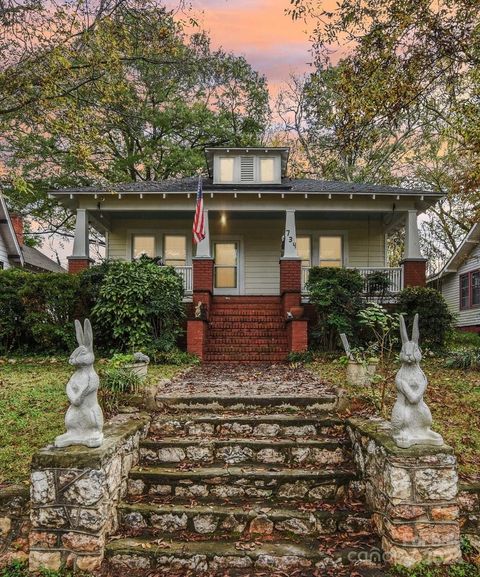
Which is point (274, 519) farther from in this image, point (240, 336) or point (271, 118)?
point (271, 118)

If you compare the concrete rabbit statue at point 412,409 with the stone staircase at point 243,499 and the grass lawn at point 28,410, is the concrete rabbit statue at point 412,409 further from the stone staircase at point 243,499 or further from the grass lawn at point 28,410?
the grass lawn at point 28,410

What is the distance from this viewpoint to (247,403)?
533 cm

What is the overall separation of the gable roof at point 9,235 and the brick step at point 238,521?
54.3 ft

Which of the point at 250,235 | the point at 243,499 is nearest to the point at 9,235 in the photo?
the point at 250,235

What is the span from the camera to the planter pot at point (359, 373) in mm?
6188

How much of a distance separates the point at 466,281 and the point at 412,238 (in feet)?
33.3

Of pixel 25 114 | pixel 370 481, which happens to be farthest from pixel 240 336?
pixel 370 481

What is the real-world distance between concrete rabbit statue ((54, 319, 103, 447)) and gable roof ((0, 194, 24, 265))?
1607 centimetres

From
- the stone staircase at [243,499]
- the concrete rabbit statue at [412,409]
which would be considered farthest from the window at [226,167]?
the concrete rabbit statue at [412,409]

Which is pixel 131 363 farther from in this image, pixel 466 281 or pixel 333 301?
pixel 466 281

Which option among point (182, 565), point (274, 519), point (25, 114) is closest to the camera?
point (182, 565)

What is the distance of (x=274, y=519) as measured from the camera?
368cm

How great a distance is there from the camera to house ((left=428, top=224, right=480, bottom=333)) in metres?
19.4

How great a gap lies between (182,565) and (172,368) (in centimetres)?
544
